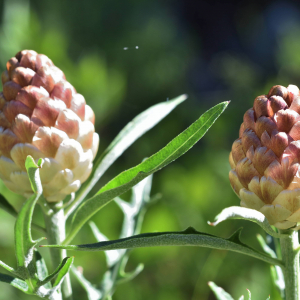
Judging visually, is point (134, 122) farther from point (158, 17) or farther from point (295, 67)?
point (158, 17)

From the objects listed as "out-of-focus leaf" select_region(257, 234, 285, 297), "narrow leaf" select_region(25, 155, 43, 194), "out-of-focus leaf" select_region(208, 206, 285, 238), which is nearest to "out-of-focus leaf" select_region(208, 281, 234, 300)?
"out-of-focus leaf" select_region(257, 234, 285, 297)

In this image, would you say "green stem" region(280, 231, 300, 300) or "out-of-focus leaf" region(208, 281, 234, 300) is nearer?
"green stem" region(280, 231, 300, 300)

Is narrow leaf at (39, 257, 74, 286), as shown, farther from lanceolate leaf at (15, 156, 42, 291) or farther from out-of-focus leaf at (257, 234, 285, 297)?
out-of-focus leaf at (257, 234, 285, 297)

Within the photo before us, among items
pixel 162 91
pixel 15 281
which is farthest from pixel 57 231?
pixel 162 91

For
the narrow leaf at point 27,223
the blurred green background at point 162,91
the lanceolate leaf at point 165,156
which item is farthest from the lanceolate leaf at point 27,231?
the blurred green background at point 162,91

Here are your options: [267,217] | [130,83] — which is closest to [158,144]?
[130,83]
